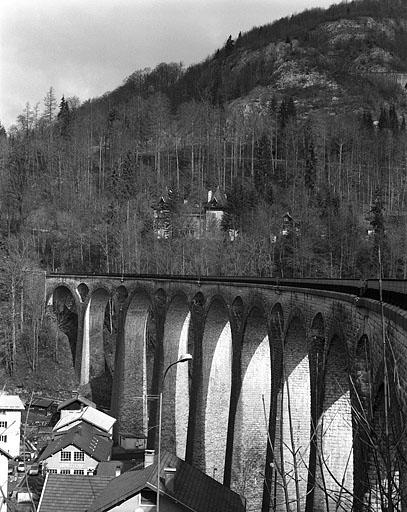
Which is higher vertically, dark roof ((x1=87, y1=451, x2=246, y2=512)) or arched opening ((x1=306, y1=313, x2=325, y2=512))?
arched opening ((x1=306, y1=313, x2=325, y2=512))

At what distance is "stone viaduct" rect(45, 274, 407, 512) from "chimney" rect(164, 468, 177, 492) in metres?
2.55

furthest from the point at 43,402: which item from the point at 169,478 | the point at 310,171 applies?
the point at 310,171

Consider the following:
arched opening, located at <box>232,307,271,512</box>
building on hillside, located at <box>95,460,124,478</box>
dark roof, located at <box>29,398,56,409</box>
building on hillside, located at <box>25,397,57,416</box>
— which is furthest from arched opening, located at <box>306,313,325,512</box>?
dark roof, located at <box>29,398,56,409</box>

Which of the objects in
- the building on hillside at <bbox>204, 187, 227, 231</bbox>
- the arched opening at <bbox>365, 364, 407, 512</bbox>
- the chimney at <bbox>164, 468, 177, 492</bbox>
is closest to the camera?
the arched opening at <bbox>365, 364, 407, 512</bbox>

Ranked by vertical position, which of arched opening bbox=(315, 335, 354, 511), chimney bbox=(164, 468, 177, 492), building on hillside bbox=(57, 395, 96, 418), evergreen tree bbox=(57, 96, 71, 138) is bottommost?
building on hillside bbox=(57, 395, 96, 418)

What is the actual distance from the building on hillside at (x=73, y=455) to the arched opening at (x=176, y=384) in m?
3.32

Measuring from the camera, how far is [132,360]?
42.3 meters

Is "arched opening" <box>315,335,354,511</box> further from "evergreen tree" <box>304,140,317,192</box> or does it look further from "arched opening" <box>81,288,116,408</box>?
"evergreen tree" <box>304,140,317,192</box>

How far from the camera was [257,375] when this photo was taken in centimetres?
2788

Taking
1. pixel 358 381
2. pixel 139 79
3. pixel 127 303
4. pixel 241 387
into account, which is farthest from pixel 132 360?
pixel 139 79

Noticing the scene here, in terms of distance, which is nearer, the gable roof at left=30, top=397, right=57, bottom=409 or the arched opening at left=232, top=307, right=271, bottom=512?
the arched opening at left=232, top=307, right=271, bottom=512

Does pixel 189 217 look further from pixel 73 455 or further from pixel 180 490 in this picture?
pixel 180 490

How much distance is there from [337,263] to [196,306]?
29.3 meters

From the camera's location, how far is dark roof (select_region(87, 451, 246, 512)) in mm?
18016
